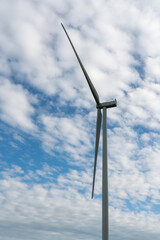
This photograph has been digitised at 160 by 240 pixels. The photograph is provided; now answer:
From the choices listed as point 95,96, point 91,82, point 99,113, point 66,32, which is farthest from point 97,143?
point 66,32

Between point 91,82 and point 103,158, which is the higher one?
point 91,82

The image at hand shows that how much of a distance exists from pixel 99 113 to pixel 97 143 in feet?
12.7

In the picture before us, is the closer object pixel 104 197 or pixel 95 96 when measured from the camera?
pixel 104 197

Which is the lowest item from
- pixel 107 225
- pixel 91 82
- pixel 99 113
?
pixel 107 225

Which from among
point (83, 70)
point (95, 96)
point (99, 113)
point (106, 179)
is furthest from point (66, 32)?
point (106, 179)

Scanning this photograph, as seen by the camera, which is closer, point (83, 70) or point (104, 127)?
point (104, 127)

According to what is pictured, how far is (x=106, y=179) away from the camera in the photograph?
23.9m

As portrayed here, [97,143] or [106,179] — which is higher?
[97,143]

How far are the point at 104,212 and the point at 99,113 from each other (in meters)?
13.2

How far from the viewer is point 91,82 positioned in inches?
1272

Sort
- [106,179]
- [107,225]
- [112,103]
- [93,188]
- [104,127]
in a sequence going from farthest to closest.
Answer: [93,188] → [112,103] → [104,127] → [106,179] → [107,225]

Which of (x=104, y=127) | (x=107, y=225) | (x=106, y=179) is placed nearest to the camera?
(x=107, y=225)

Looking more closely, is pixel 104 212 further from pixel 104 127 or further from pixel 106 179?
pixel 104 127

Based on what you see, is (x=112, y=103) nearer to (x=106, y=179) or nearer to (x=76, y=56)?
(x=76, y=56)
